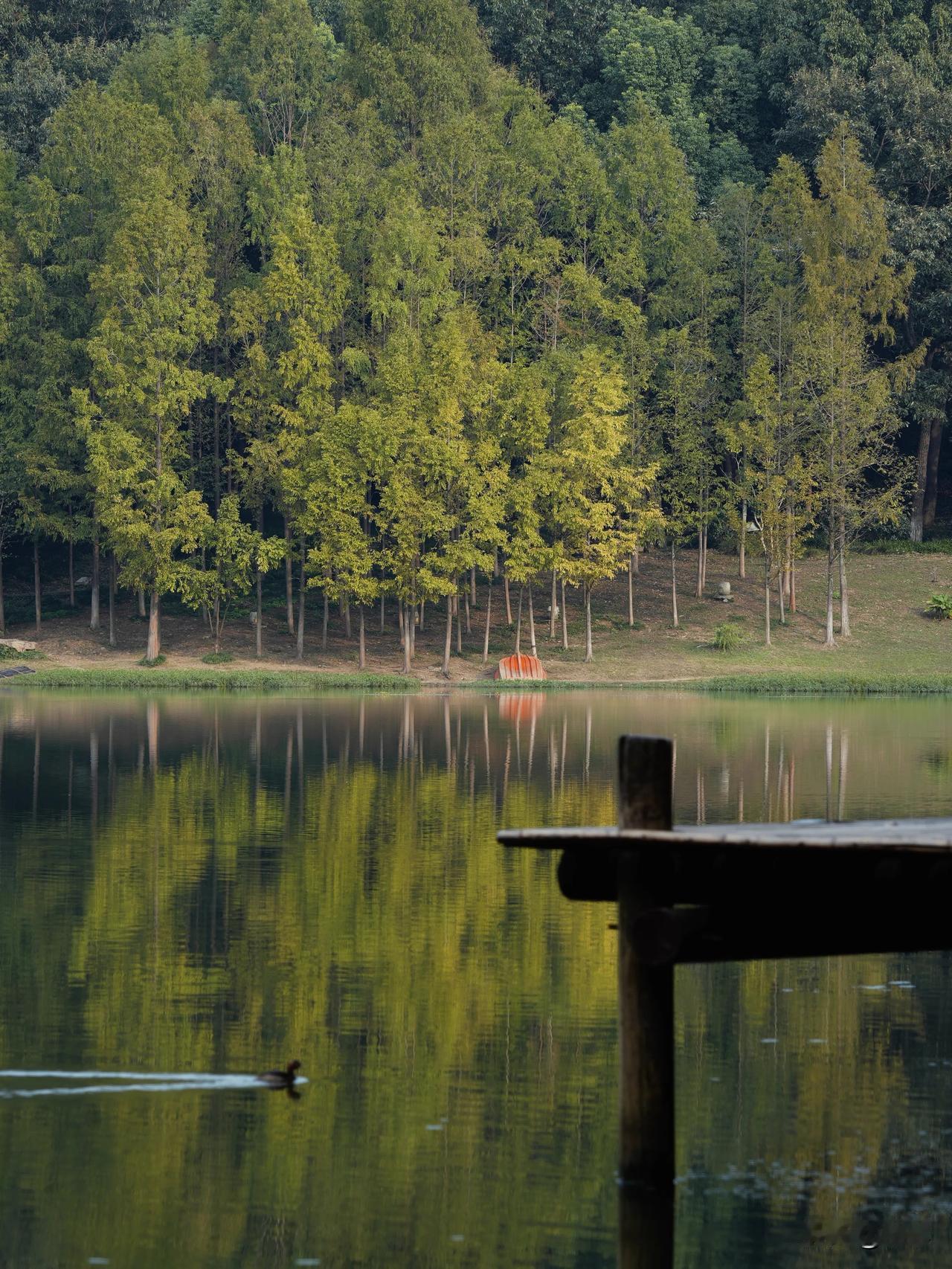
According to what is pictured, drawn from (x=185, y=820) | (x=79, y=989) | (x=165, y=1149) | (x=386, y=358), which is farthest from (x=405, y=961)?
(x=386, y=358)

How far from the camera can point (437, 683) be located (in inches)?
2462

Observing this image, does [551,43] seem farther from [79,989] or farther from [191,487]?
[79,989]

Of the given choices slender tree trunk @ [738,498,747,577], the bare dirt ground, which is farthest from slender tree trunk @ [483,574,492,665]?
slender tree trunk @ [738,498,747,577]

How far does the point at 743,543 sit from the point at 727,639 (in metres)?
7.10

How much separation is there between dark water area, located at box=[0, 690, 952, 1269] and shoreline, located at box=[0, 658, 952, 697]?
102 feet

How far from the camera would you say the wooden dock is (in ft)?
35.6

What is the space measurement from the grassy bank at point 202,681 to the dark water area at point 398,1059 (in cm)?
3096

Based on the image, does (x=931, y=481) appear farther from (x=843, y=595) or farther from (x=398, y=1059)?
(x=398, y=1059)

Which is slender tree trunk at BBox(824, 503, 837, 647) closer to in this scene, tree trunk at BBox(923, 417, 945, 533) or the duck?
tree trunk at BBox(923, 417, 945, 533)

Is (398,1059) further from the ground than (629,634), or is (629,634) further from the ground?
(398,1059)

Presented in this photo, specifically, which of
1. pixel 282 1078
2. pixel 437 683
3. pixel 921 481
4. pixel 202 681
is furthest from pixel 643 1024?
pixel 921 481

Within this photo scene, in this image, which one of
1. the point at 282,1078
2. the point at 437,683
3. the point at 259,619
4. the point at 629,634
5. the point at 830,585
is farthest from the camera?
the point at 629,634

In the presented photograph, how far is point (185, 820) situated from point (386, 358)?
135 ft

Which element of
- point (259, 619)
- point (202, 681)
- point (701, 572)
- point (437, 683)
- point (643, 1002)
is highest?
point (643, 1002)
